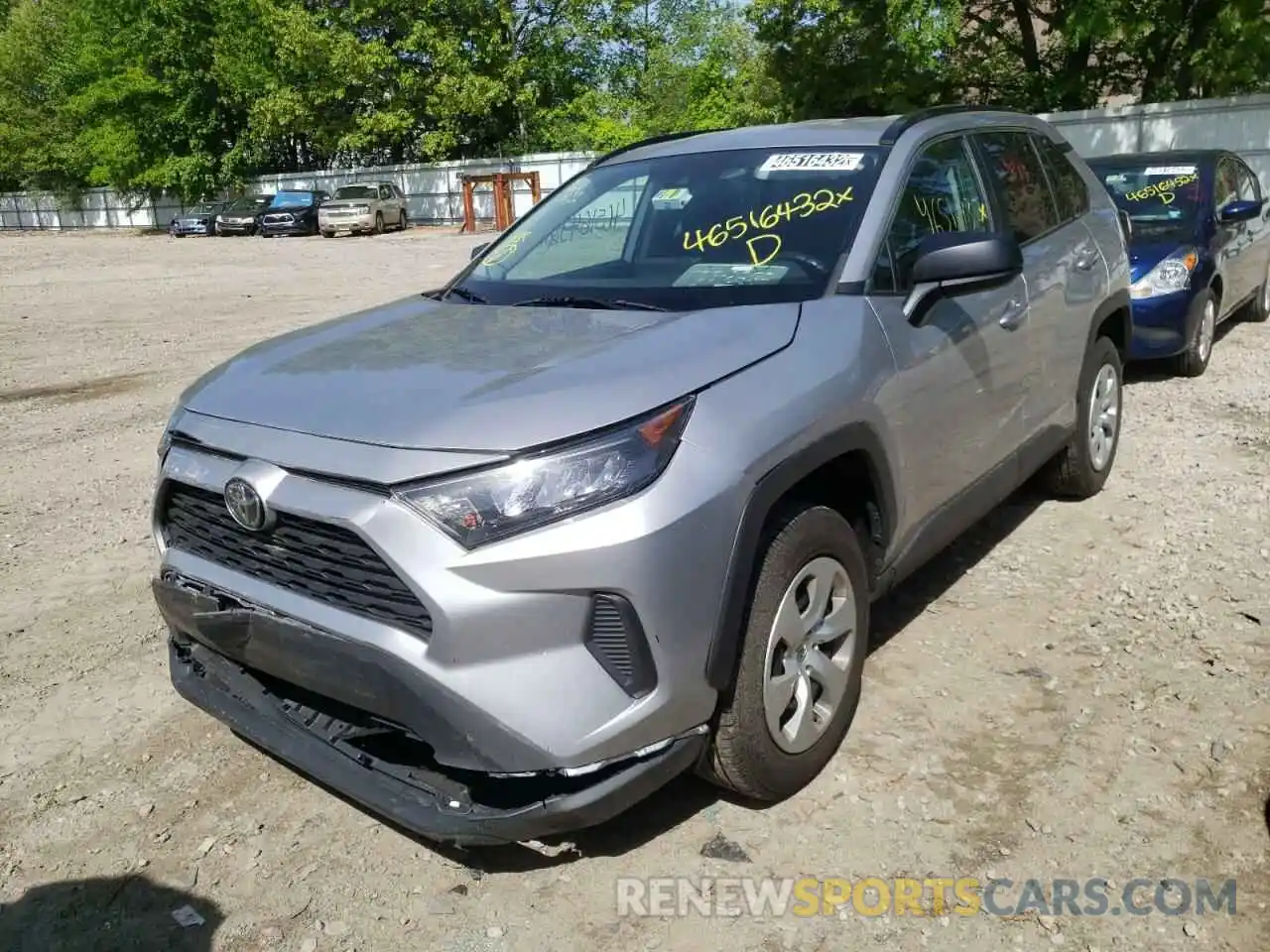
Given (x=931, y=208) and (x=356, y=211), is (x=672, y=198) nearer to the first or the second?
(x=931, y=208)

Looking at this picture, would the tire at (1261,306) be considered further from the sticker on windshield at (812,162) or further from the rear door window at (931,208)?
the sticker on windshield at (812,162)

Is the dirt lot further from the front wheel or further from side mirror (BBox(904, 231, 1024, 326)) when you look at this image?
the front wheel

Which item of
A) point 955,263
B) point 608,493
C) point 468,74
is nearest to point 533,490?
point 608,493

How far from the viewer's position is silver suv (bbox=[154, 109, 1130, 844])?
7.59 ft

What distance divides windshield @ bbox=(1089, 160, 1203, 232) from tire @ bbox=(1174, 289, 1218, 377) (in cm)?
66

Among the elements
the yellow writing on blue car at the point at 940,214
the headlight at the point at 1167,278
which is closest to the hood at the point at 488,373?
the yellow writing on blue car at the point at 940,214

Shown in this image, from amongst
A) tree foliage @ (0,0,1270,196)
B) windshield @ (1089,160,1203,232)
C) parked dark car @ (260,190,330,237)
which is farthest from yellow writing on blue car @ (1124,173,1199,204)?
parked dark car @ (260,190,330,237)

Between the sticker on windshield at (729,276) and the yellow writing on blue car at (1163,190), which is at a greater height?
the sticker on windshield at (729,276)

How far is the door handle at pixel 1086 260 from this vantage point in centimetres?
467

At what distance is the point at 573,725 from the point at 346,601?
0.61 m

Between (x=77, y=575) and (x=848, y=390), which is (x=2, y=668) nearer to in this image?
(x=77, y=575)

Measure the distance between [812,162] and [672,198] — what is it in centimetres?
52

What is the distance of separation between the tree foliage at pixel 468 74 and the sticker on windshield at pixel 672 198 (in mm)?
18941

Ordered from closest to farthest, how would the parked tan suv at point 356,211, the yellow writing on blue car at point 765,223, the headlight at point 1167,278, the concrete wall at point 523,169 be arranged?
the yellow writing on blue car at point 765,223
the headlight at point 1167,278
the concrete wall at point 523,169
the parked tan suv at point 356,211
